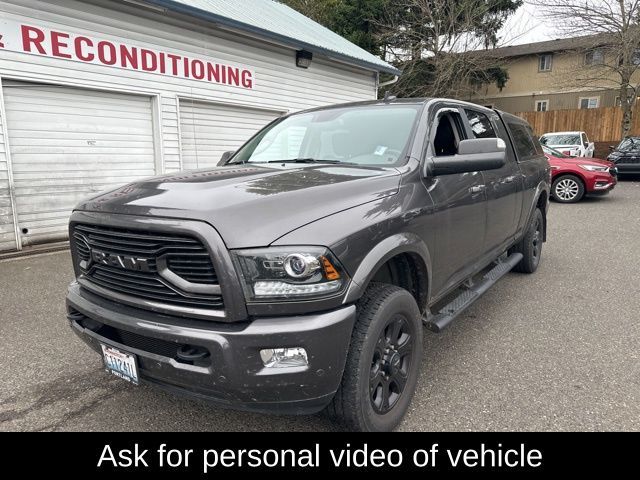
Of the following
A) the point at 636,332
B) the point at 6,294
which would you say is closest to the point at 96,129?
the point at 6,294

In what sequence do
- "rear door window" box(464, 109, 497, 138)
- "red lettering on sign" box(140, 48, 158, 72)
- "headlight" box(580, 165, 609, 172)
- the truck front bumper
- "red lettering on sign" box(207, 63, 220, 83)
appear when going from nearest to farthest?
the truck front bumper < "rear door window" box(464, 109, 497, 138) < "red lettering on sign" box(140, 48, 158, 72) < "red lettering on sign" box(207, 63, 220, 83) < "headlight" box(580, 165, 609, 172)

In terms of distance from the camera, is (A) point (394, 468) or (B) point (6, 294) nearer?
(A) point (394, 468)

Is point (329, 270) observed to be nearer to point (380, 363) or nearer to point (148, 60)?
point (380, 363)

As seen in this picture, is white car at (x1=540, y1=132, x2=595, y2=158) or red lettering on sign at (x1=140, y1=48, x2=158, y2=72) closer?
red lettering on sign at (x1=140, y1=48, x2=158, y2=72)

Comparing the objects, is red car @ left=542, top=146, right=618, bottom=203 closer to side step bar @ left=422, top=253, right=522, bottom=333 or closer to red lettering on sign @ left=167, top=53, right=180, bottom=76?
side step bar @ left=422, top=253, right=522, bottom=333

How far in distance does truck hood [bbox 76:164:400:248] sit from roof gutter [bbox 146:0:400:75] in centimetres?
611

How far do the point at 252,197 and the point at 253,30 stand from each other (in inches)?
312

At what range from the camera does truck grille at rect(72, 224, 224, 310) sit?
2035mm

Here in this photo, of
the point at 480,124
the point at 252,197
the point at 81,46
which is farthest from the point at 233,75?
the point at 252,197

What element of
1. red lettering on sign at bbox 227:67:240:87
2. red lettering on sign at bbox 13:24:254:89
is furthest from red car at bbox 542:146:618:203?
red lettering on sign at bbox 13:24:254:89

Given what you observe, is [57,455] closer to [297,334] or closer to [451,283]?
[297,334]

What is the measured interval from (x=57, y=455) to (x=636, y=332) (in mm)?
4325

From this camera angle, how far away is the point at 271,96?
10.3 meters

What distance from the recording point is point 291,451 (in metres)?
2.43
